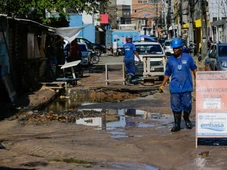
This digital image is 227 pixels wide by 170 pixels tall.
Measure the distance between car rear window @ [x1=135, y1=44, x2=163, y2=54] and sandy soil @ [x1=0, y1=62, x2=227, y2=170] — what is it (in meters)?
12.9

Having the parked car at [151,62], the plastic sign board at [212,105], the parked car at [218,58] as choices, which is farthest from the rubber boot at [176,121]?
the parked car at [151,62]

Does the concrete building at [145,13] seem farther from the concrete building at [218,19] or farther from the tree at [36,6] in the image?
the tree at [36,6]

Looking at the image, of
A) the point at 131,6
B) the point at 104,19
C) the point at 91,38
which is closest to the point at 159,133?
the point at 91,38

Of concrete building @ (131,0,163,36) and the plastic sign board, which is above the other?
concrete building @ (131,0,163,36)

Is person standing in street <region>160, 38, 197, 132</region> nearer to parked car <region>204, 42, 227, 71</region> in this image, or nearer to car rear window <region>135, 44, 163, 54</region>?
parked car <region>204, 42, 227, 71</region>

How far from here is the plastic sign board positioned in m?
9.54

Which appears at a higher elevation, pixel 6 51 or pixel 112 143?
pixel 6 51

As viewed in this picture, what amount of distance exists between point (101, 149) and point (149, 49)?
16491 millimetres

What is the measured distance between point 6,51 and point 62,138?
787 centimetres

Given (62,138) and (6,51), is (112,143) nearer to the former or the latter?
(62,138)

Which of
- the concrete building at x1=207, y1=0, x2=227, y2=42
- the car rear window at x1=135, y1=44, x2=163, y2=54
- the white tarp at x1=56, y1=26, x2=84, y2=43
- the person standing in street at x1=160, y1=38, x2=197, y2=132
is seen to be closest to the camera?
the person standing in street at x1=160, y1=38, x2=197, y2=132

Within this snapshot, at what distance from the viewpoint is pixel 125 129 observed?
11875 millimetres

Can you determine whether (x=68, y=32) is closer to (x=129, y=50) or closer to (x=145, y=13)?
(x=129, y=50)

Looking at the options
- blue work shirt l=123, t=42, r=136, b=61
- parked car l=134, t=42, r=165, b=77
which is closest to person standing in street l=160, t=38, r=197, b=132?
blue work shirt l=123, t=42, r=136, b=61
